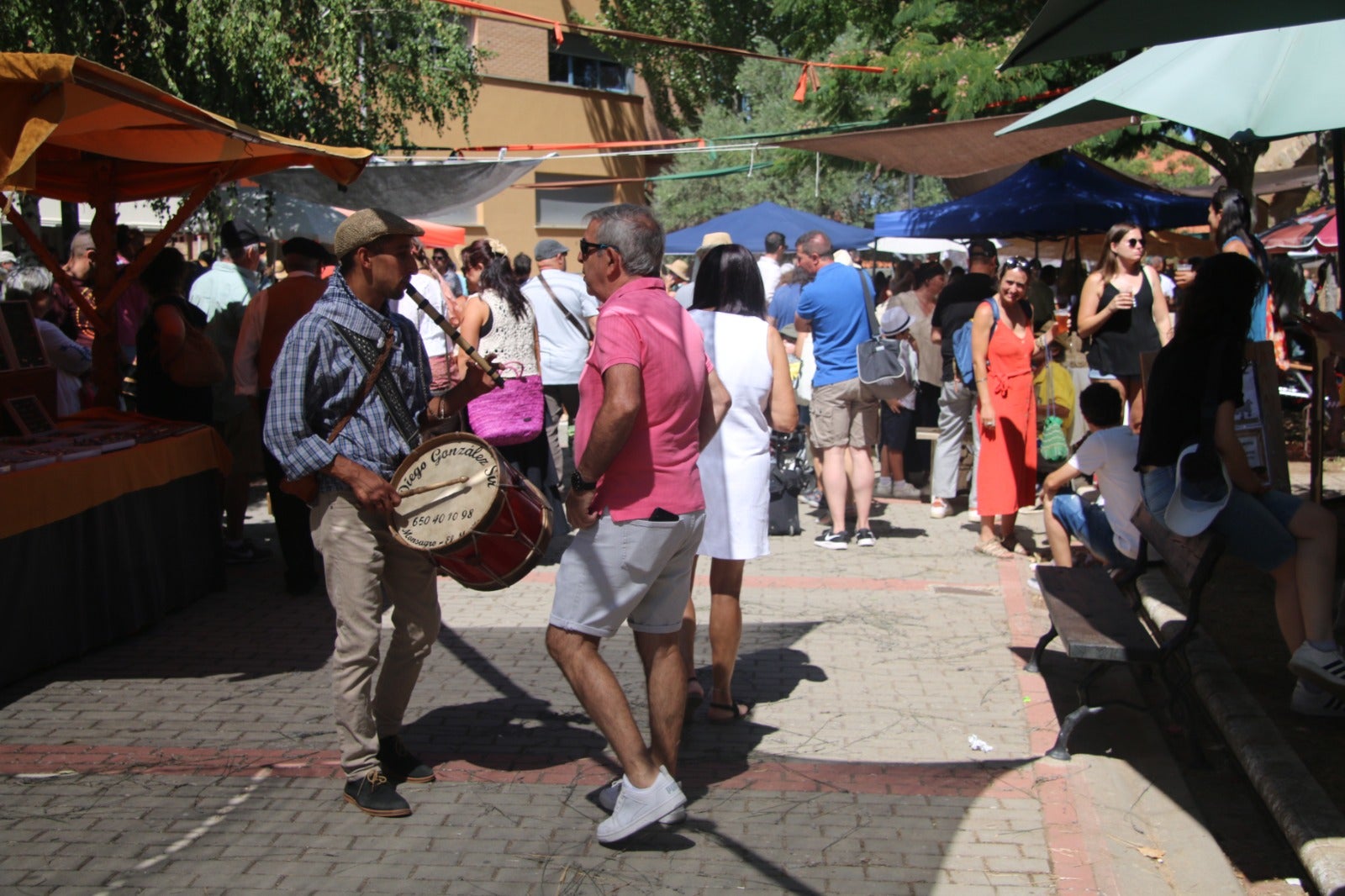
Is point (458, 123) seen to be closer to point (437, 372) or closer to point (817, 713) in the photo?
point (437, 372)

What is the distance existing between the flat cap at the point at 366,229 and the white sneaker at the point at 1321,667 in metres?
3.59

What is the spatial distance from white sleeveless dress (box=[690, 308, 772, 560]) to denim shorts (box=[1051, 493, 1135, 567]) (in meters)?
2.49

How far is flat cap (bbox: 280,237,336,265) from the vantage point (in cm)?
705

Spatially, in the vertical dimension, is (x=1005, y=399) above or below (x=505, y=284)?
below

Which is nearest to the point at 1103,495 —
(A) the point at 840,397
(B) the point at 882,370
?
(B) the point at 882,370

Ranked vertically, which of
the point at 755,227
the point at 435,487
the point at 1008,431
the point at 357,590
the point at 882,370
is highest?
the point at 755,227

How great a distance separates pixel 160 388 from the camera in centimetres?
746

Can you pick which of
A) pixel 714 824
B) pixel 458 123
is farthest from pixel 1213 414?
pixel 458 123

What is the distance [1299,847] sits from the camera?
3.96 metres

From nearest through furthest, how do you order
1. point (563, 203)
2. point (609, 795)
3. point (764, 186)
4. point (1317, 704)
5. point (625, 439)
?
point (625, 439) → point (609, 795) → point (1317, 704) → point (563, 203) → point (764, 186)

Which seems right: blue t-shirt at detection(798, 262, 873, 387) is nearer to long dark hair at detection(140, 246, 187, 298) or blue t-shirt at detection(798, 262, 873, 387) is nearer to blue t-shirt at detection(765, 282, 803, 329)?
blue t-shirt at detection(765, 282, 803, 329)

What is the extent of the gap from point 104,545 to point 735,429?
3288 millimetres

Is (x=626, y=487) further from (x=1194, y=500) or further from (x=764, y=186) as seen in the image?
(x=764, y=186)

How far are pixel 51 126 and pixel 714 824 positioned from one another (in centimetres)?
339
